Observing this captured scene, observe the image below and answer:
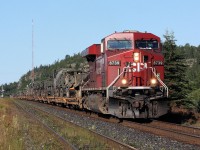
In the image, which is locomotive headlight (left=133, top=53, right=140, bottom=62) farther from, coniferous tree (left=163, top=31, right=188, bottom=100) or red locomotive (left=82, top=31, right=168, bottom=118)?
coniferous tree (left=163, top=31, right=188, bottom=100)

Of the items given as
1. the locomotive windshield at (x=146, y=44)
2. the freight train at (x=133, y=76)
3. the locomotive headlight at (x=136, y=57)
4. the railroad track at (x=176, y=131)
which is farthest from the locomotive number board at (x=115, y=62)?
the railroad track at (x=176, y=131)

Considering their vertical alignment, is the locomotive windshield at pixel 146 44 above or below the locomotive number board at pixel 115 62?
above

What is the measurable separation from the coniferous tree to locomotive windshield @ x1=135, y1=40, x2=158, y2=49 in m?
9.40

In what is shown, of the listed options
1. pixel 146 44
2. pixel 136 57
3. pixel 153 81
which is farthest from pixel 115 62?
pixel 153 81

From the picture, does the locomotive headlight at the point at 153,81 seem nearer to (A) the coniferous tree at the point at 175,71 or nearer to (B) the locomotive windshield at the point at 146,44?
(B) the locomotive windshield at the point at 146,44

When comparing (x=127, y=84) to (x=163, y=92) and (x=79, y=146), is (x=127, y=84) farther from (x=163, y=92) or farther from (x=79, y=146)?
(x=79, y=146)

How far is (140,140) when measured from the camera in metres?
13.0

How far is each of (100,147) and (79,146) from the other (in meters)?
0.70

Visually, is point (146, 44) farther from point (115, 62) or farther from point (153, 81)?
point (153, 81)

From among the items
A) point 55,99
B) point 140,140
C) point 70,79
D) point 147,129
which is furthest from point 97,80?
point 55,99

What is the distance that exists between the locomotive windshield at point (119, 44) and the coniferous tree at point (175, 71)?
10.0 m

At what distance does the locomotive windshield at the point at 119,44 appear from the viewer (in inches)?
734

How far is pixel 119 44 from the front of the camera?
18.8m

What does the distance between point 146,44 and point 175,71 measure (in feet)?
38.6
